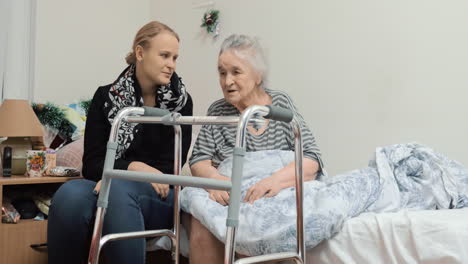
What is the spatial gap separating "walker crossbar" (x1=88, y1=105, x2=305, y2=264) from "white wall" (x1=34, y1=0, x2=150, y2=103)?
1668 mm

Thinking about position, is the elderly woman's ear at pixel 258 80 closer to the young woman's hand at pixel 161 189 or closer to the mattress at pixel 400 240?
the young woman's hand at pixel 161 189

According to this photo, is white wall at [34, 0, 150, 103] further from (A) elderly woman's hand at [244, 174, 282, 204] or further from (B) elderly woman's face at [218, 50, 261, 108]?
(A) elderly woman's hand at [244, 174, 282, 204]

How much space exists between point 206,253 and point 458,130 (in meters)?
1.08

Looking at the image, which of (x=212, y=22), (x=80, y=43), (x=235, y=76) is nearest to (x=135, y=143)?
(x=235, y=76)

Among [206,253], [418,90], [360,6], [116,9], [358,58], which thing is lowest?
[206,253]

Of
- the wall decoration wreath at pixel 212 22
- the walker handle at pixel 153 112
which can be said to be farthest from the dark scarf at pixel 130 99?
the wall decoration wreath at pixel 212 22

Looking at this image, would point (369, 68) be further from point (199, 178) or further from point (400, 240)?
point (199, 178)

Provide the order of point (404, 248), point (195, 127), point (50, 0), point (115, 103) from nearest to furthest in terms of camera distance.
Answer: point (404, 248) < point (115, 103) < point (195, 127) < point (50, 0)

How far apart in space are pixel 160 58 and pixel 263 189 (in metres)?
0.65

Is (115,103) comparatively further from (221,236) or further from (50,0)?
(50,0)

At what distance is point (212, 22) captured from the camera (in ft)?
10.2

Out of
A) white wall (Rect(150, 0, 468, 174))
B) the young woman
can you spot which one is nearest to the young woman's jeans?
the young woman

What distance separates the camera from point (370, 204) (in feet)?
5.34

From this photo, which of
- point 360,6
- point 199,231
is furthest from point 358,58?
point 199,231
